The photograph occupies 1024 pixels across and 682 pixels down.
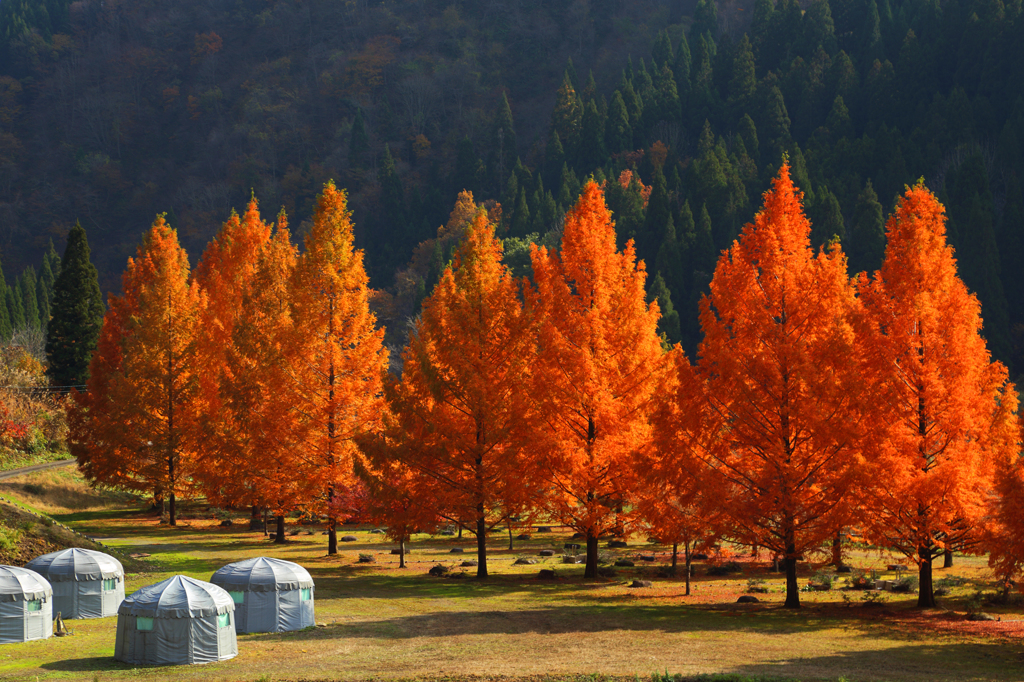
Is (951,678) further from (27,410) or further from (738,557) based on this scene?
(27,410)

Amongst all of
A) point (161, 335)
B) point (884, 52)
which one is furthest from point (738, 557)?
point (884, 52)

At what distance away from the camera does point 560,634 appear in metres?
23.8

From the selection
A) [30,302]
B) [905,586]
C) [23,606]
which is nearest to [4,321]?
[30,302]

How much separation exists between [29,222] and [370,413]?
16128 centimetres

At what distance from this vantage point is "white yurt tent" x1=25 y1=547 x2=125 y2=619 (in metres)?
26.3

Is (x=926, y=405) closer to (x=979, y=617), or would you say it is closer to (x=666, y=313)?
(x=979, y=617)

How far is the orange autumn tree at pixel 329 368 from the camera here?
37.0m

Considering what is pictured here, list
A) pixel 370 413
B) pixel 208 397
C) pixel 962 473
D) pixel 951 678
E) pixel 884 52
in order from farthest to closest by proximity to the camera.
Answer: pixel 884 52 < pixel 208 397 < pixel 370 413 < pixel 962 473 < pixel 951 678

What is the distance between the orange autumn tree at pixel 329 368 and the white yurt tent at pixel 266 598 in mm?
11414

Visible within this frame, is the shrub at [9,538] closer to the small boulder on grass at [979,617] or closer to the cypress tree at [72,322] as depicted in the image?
the small boulder on grass at [979,617]

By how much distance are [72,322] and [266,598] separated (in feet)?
161

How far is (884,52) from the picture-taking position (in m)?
113

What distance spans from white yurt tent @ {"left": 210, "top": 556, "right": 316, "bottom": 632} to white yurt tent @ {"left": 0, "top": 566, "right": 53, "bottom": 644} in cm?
440

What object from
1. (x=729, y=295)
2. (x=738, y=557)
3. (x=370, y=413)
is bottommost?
(x=738, y=557)
